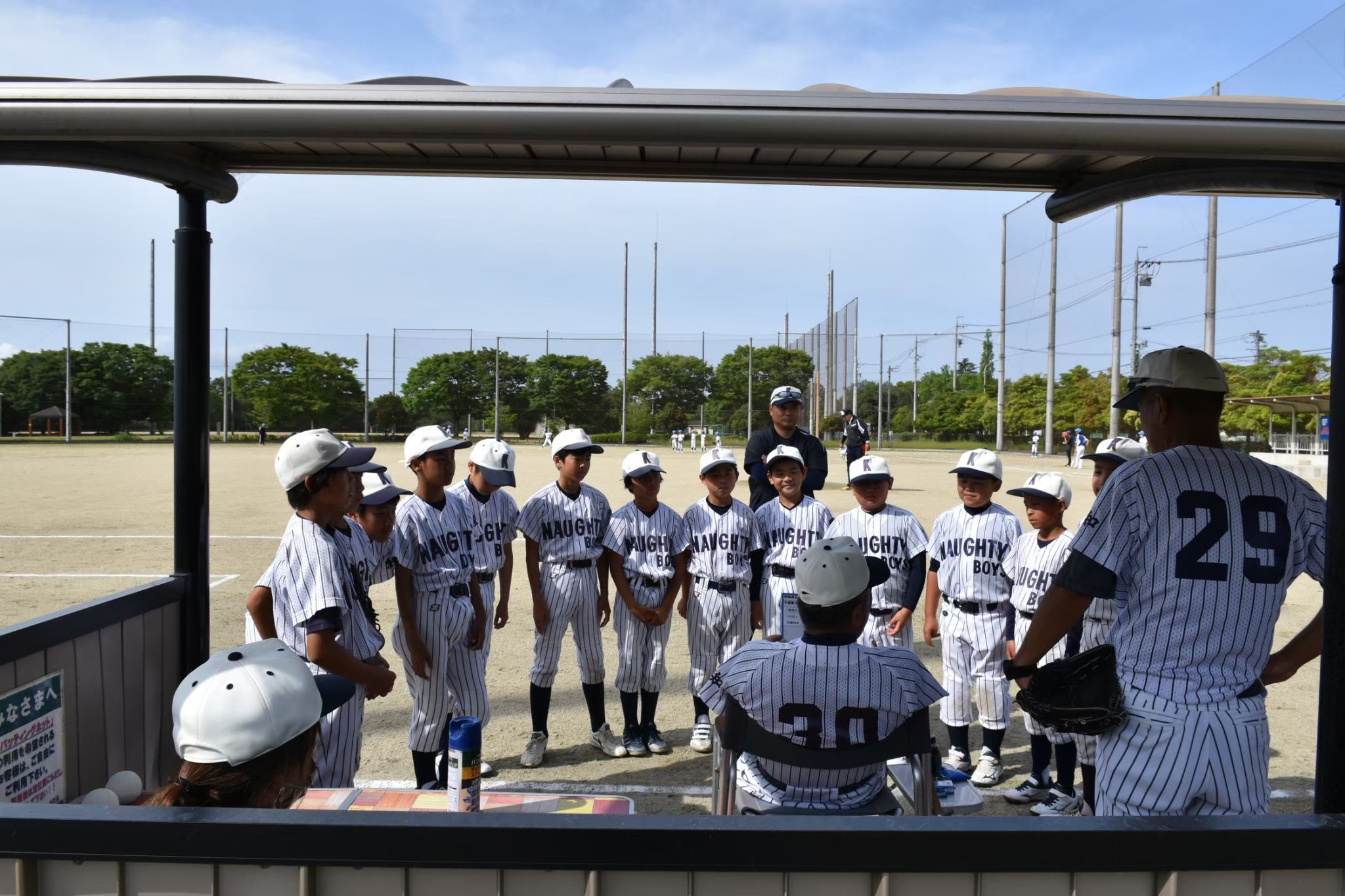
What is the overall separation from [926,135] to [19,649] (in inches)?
123

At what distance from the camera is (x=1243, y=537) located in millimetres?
2221

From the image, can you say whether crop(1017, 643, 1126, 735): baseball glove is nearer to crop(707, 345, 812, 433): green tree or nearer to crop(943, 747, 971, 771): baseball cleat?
crop(943, 747, 971, 771): baseball cleat

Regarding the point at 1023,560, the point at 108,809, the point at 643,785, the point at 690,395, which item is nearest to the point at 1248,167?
the point at 1023,560

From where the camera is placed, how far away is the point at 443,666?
435 cm

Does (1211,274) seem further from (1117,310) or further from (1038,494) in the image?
(1038,494)

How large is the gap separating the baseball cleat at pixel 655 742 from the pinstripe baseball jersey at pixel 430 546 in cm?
156

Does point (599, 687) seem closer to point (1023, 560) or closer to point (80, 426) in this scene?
point (1023, 560)

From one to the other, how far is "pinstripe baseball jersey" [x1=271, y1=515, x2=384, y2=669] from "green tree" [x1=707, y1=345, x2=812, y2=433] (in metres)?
43.2

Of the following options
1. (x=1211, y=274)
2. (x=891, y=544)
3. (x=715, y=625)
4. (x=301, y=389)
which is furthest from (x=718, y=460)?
(x=301, y=389)

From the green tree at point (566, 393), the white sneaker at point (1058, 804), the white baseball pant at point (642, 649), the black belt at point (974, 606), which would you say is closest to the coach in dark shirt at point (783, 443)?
the white baseball pant at point (642, 649)

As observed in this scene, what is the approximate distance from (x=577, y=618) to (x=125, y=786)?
8.44ft

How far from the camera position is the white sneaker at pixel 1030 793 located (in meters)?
4.39

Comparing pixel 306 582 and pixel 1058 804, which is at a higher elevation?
pixel 306 582

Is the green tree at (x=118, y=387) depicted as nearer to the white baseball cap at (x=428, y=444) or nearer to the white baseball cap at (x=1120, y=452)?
the white baseball cap at (x=428, y=444)
